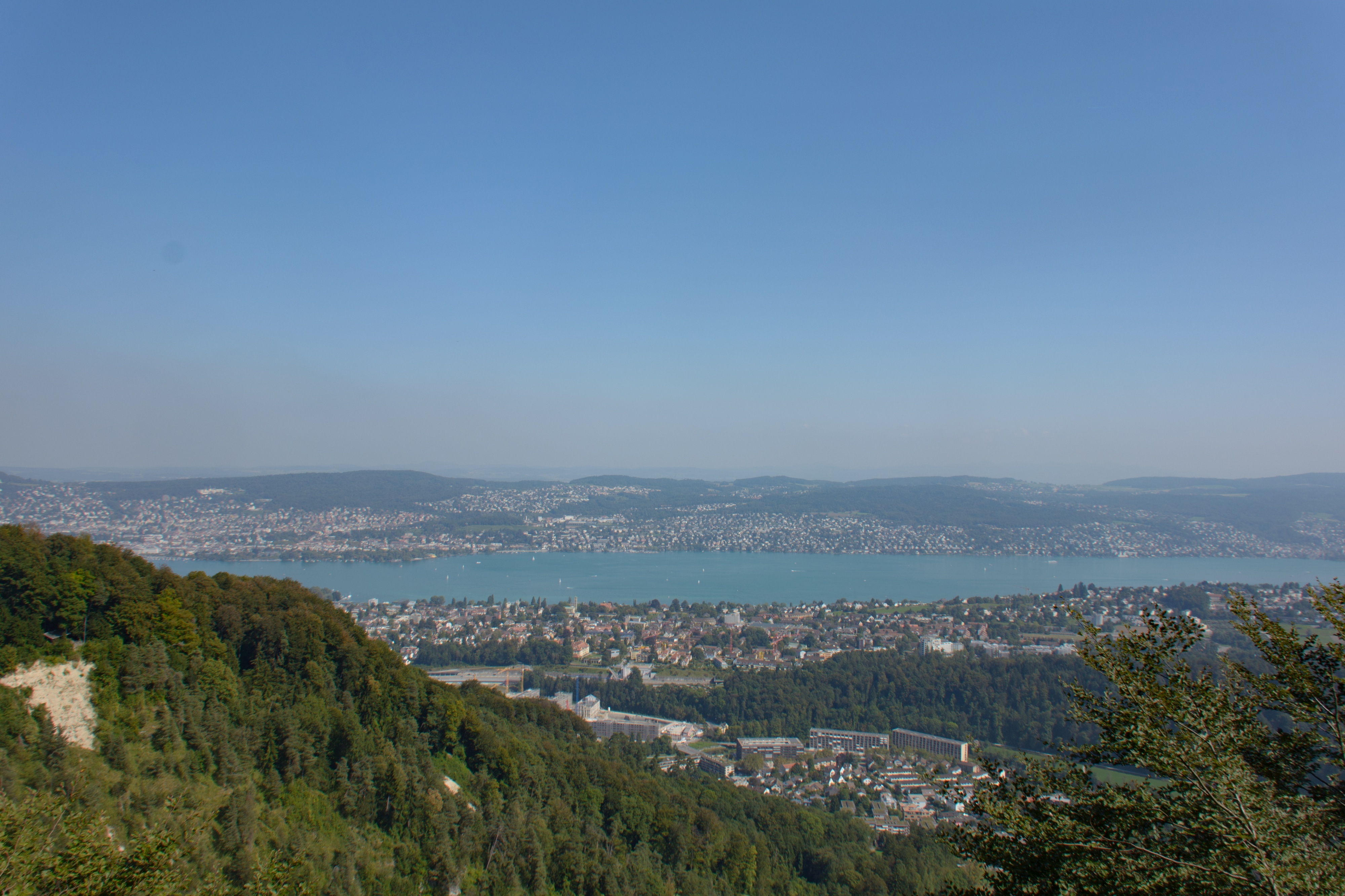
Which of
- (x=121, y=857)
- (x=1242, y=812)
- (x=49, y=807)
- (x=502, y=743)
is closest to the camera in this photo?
(x=1242, y=812)

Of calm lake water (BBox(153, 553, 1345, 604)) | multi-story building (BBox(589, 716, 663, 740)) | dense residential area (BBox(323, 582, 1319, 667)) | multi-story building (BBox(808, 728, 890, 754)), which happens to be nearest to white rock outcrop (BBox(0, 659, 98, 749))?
multi-story building (BBox(589, 716, 663, 740))

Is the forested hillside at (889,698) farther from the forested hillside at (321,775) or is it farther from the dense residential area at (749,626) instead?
the forested hillside at (321,775)

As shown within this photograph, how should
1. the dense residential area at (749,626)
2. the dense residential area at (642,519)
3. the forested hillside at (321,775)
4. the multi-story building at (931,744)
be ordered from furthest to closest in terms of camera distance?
the dense residential area at (642,519)
the dense residential area at (749,626)
the multi-story building at (931,744)
the forested hillside at (321,775)

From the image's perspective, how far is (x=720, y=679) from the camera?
80.1 ft

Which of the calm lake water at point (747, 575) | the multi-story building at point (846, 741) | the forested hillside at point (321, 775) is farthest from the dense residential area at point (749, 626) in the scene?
the forested hillside at point (321, 775)

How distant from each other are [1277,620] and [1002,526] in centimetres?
6663

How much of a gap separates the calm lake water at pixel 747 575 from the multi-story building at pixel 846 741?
19218 mm

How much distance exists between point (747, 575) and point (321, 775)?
42.1 meters

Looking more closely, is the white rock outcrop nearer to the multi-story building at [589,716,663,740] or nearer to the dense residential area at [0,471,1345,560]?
the multi-story building at [589,716,663,740]

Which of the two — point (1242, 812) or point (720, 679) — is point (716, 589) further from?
point (1242, 812)

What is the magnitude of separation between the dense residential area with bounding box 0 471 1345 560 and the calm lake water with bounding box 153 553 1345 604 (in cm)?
276

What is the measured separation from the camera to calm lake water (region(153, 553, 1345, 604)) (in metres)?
39.8

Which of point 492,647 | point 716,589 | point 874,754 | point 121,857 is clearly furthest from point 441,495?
point 121,857

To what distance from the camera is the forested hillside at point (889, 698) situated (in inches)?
821
